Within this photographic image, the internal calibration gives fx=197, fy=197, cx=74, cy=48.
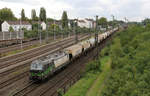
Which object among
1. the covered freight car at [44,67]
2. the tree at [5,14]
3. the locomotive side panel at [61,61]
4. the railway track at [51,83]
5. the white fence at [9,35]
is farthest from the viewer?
the tree at [5,14]

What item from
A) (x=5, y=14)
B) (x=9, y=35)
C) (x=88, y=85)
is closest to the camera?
(x=88, y=85)

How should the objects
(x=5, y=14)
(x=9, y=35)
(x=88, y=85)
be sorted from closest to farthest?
(x=88, y=85), (x=9, y=35), (x=5, y=14)

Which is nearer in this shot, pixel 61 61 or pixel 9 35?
pixel 61 61

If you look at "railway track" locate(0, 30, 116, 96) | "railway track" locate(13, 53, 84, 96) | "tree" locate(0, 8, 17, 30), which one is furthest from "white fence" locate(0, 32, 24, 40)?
"tree" locate(0, 8, 17, 30)

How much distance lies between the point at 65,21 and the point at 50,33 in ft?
120

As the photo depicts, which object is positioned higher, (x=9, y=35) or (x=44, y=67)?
(x=9, y=35)

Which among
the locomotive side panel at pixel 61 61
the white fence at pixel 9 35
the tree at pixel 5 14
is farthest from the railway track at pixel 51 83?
the tree at pixel 5 14

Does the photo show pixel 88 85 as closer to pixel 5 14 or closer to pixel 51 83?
pixel 51 83

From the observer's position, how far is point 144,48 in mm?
28812

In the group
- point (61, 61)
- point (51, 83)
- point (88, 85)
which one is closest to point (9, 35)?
point (61, 61)

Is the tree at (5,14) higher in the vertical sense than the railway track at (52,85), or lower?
higher

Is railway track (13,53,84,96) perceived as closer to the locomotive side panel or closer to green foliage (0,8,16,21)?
the locomotive side panel

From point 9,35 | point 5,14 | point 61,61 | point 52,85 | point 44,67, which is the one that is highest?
point 5,14

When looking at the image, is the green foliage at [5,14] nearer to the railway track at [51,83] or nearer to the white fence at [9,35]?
the white fence at [9,35]
